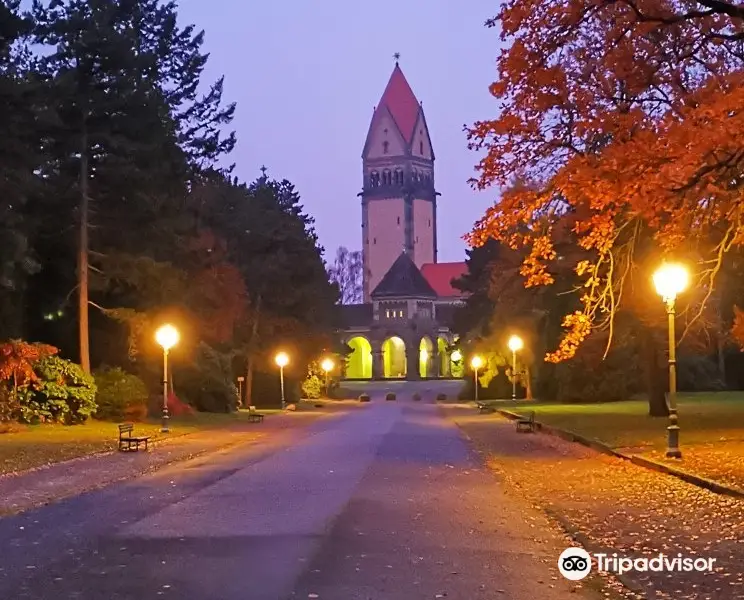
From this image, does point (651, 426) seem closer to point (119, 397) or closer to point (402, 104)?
point (119, 397)

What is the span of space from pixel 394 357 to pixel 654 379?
86.4 m

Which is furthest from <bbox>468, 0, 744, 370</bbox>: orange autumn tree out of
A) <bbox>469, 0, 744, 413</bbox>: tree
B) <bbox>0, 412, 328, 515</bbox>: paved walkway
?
<bbox>0, 412, 328, 515</bbox>: paved walkway

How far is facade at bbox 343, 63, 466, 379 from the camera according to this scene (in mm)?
119625

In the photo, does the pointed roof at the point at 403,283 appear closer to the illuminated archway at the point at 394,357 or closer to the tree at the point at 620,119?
the illuminated archway at the point at 394,357

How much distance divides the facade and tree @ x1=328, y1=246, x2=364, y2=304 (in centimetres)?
721

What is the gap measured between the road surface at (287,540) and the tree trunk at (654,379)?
16.8 metres

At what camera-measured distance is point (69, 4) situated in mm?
38000

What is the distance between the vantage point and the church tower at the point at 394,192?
436ft

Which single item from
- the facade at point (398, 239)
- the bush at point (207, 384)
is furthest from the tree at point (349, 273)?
the bush at point (207, 384)

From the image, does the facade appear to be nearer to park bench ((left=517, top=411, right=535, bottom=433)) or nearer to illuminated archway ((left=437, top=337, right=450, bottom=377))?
illuminated archway ((left=437, top=337, right=450, bottom=377))

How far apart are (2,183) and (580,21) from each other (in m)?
19.0

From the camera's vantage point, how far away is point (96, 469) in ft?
63.2

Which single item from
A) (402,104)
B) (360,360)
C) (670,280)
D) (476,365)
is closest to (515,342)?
(476,365)

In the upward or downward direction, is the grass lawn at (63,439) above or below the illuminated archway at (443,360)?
below
